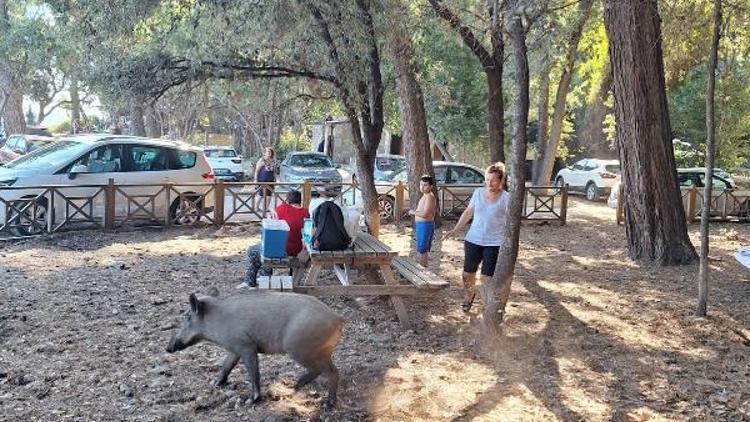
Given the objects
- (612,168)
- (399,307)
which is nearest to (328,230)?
(399,307)

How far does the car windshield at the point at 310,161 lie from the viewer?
2562cm

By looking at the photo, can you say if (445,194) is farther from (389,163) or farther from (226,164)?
(226,164)

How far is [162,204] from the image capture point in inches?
540

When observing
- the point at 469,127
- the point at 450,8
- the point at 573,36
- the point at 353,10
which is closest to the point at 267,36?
the point at 353,10

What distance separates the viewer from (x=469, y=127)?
24828 mm

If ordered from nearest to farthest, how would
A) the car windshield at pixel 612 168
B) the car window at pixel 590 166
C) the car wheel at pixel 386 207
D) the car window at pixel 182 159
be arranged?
the car window at pixel 182 159
the car wheel at pixel 386 207
the car windshield at pixel 612 168
the car window at pixel 590 166

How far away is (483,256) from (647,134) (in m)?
4.94

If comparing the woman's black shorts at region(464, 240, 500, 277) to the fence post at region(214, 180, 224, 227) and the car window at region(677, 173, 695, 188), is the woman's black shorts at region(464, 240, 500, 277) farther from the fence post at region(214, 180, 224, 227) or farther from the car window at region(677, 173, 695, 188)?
the car window at region(677, 173, 695, 188)

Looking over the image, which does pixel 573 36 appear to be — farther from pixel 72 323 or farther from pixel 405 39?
pixel 72 323

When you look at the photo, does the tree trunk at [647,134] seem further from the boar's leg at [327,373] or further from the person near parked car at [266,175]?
the boar's leg at [327,373]

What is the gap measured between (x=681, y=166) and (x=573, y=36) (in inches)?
376

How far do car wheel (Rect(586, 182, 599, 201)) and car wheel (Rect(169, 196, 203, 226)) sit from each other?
16322 mm

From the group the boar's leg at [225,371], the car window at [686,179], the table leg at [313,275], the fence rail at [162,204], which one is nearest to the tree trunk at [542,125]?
the car window at [686,179]

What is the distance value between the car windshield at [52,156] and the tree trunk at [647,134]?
9134 mm
